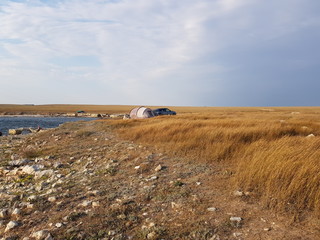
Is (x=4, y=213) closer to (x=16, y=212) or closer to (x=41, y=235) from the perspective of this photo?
Answer: (x=16, y=212)

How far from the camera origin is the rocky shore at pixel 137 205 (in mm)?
4690

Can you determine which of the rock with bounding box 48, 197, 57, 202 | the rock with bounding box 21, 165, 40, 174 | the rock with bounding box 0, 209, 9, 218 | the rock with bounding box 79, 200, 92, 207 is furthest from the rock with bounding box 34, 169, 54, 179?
the rock with bounding box 79, 200, 92, 207

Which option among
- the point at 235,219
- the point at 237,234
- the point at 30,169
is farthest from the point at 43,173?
the point at 237,234

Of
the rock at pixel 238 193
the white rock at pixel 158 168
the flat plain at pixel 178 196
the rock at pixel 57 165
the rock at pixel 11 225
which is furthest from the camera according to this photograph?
the rock at pixel 57 165

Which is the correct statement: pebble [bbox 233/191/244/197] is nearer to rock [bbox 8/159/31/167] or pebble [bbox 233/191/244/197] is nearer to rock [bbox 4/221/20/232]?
rock [bbox 4/221/20/232]

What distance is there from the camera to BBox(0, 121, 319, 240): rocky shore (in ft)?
15.4

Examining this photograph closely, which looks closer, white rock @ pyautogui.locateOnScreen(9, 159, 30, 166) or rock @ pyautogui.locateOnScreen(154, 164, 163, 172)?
rock @ pyautogui.locateOnScreen(154, 164, 163, 172)

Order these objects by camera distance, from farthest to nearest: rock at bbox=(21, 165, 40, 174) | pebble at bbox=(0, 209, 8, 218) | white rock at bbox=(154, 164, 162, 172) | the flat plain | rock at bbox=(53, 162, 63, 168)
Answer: rock at bbox=(53, 162, 63, 168)
rock at bbox=(21, 165, 40, 174)
white rock at bbox=(154, 164, 162, 172)
pebble at bbox=(0, 209, 8, 218)
the flat plain

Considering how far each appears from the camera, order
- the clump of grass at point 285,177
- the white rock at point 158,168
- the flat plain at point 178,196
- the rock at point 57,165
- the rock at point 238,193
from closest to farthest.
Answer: the flat plain at point 178,196
the clump of grass at point 285,177
the rock at point 238,193
the white rock at point 158,168
the rock at point 57,165

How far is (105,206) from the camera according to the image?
5.88m

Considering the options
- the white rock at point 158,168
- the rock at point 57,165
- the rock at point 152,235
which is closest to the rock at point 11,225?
the rock at point 152,235

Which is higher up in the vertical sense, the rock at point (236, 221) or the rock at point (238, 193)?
the rock at point (238, 193)

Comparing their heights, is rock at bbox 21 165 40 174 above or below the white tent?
below

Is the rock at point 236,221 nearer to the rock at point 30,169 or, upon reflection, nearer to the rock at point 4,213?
the rock at point 4,213
